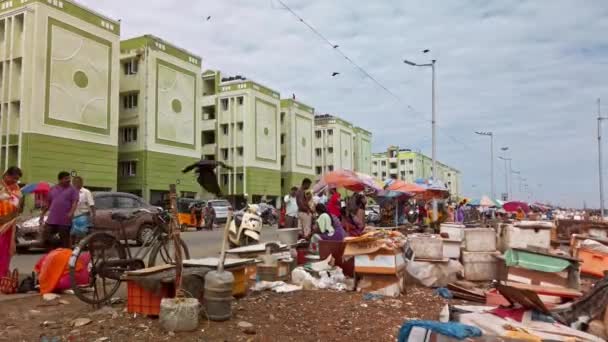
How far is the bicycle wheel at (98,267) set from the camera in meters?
6.19

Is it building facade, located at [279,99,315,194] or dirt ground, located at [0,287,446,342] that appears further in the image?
building facade, located at [279,99,315,194]

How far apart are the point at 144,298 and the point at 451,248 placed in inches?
250

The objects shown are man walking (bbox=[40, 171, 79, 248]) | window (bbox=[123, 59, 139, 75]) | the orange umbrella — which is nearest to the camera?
man walking (bbox=[40, 171, 79, 248])

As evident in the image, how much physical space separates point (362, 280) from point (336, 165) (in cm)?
5928

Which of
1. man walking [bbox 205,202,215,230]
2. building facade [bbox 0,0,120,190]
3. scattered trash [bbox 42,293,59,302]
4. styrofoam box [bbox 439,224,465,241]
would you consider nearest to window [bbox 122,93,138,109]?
building facade [bbox 0,0,120,190]

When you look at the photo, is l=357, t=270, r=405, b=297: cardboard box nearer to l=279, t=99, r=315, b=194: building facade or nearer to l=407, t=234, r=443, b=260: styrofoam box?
l=407, t=234, r=443, b=260: styrofoam box

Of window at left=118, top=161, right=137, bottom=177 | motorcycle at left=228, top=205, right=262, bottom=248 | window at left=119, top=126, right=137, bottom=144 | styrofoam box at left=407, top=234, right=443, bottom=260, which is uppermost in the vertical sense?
window at left=119, top=126, right=137, bottom=144

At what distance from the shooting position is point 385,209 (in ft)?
76.4

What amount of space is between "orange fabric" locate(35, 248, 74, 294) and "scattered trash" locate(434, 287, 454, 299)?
5.57 metres

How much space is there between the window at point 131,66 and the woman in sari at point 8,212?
30.1 meters

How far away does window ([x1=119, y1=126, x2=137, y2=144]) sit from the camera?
118ft

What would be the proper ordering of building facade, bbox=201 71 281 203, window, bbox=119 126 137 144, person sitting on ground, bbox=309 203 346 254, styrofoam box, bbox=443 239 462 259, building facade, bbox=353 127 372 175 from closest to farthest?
styrofoam box, bbox=443 239 462 259 → person sitting on ground, bbox=309 203 346 254 → window, bbox=119 126 137 144 → building facade, bbox=201 71 281 203 → building facade, bbox=353 127 372 175

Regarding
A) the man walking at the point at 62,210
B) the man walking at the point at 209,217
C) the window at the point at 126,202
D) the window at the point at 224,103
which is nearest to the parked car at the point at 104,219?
the window at the point at 126,202

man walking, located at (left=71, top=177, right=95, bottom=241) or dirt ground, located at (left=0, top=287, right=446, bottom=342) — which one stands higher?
man walking, located at (left=71, top=177, right=95, bottom=241)
